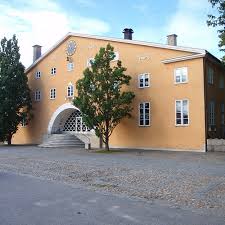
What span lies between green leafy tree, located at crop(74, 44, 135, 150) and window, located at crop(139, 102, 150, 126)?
2442 mm

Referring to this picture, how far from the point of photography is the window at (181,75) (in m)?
25.0

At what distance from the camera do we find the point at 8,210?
7340mm

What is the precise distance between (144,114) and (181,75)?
4.08 m

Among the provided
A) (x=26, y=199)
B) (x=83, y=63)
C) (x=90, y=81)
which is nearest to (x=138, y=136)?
(x=90, y=81)

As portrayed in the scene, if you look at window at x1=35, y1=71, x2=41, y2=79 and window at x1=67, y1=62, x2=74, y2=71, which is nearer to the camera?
window at x1=67, y1=62, x2=74, y2=71

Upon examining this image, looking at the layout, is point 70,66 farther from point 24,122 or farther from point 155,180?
point 155,180

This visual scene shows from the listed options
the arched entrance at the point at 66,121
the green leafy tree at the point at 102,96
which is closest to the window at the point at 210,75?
the green leafy tree at the point at 102,96

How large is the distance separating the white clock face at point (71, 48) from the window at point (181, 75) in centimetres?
1115

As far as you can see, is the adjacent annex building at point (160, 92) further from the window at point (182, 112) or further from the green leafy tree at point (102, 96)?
the green leafy tree at point (102, 96)

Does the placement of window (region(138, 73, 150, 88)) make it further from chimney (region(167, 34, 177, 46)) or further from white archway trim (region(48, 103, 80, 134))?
white archway trim (region(48, 103, 80, 134))

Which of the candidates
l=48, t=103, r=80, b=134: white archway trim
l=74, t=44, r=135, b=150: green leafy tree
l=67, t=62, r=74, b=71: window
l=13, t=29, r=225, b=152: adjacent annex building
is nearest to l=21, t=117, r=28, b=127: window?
Answer: l=48, t=103, r=80, b=134: white archway trim

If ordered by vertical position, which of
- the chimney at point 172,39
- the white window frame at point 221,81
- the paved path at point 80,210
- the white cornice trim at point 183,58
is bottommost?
the paved path at point 80,210

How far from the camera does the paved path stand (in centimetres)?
655

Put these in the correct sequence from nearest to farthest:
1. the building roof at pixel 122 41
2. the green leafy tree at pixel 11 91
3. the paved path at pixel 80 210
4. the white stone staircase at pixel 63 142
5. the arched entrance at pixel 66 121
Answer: the paved path at pixel 80 210, the building roof at pixel 122 41, the white stone staircase at pixel 63 142, the arched entrance at pixel 66 121, the green leafy tree at pixel 11 91
